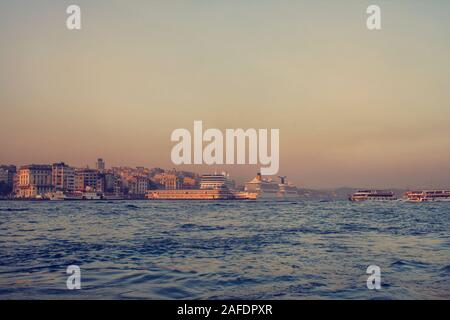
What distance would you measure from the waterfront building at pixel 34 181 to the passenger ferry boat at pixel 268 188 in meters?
67.0

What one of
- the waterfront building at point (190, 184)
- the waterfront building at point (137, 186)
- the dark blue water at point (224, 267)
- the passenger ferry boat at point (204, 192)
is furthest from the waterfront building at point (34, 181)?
the dark blue water at point (224, 267)

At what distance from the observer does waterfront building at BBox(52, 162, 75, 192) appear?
149 metres

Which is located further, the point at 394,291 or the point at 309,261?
the point at 309,261

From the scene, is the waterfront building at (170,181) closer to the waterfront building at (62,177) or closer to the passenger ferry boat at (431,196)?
the waterfront building at (62,177)

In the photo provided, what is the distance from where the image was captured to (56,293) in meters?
8.91

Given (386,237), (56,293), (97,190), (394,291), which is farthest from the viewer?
(97,190)

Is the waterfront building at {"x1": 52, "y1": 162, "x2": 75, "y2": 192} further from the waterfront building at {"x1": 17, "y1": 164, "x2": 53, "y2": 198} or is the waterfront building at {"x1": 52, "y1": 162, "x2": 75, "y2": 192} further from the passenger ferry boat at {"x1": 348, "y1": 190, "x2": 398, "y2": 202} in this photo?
the passenger ferry boat at {"x1": 348, "y1": 190, "x2": 398, "y2": 202}

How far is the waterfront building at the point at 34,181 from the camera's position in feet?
448

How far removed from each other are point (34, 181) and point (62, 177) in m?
8.85

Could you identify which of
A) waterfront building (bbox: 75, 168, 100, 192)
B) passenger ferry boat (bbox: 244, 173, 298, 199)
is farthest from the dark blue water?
passenger ferry boat (bbox: 244, 173, 298, 199)
